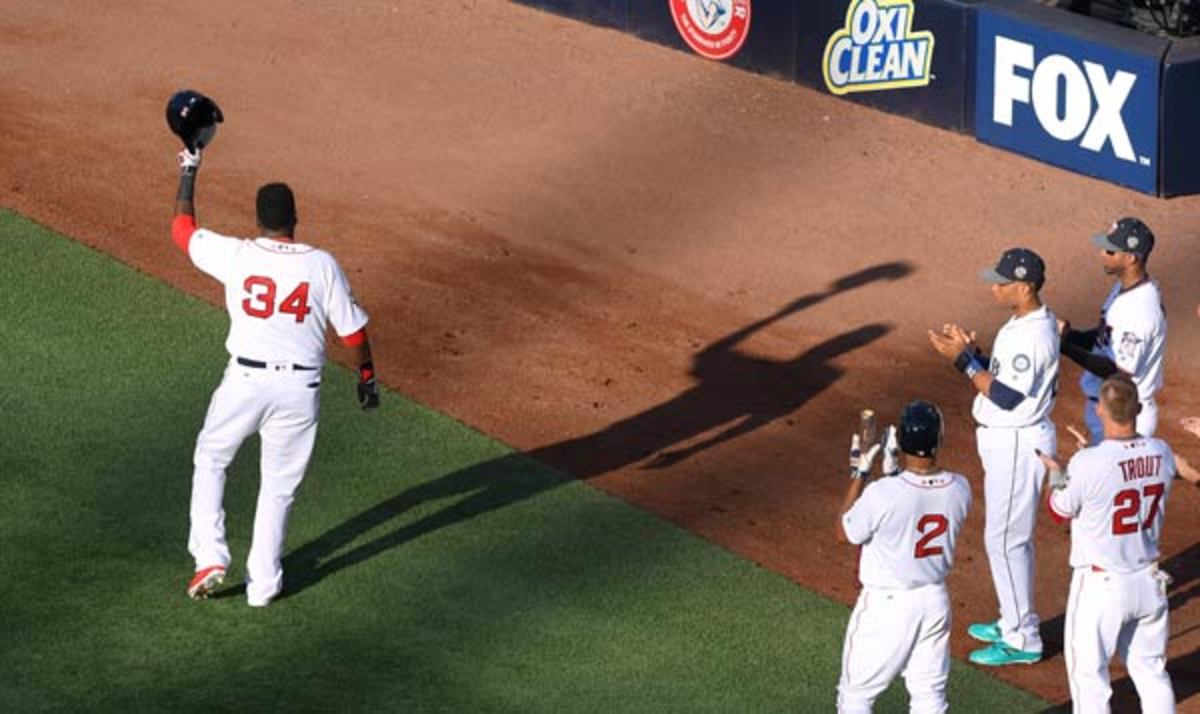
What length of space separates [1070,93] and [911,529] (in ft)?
25.9

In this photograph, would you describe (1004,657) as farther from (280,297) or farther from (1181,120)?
(1181,120)

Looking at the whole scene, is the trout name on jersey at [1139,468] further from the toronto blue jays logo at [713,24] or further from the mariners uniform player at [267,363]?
the toronto blue jays logo at [713,24]

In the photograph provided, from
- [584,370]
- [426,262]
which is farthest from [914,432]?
[426,262]

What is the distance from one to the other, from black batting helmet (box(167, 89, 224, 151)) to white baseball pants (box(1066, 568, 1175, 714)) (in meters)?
4.51

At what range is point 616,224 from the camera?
16.4m

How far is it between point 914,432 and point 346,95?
9.67 m

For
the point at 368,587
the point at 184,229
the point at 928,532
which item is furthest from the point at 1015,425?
the point at 184,229

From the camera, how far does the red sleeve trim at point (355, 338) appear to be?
36.3 ft

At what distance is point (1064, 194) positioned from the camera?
16.6m

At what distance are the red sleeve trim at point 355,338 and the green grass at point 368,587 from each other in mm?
1225

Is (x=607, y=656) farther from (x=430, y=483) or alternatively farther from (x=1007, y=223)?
(x=1007, y=223)

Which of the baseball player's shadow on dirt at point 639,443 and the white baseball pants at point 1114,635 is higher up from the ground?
the white baseball pants at point 1114,635

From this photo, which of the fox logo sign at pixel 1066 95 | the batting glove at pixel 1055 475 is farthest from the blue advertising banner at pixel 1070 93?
the batting glove at pixel 1055 475

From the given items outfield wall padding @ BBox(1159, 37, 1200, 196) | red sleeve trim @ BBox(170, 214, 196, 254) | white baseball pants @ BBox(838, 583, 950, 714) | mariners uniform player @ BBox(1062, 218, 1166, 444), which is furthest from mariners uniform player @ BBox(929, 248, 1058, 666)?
outfield wall padding @ BBox(1159, 37, 1200, 196)
